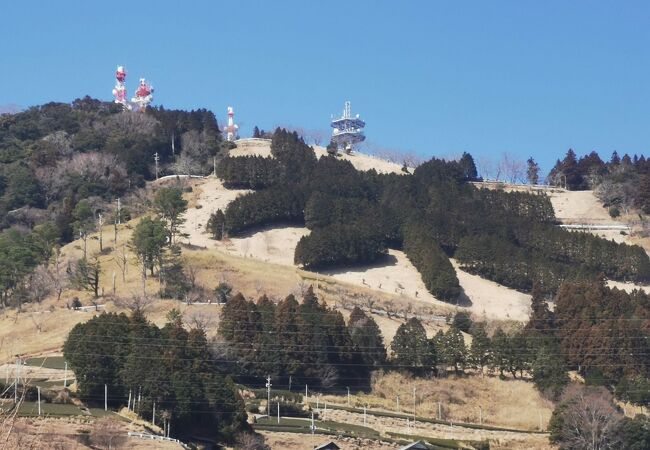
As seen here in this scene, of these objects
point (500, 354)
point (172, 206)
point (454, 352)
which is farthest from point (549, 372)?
point (172, 206)

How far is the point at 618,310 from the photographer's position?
58.9 m

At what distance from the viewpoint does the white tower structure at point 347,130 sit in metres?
111

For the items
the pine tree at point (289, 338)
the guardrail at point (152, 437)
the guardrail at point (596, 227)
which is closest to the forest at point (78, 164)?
the pine tree at point (289, 338)

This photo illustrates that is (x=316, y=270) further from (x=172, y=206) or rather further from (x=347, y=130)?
(x=347, y=130)

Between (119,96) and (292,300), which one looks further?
(119,96)

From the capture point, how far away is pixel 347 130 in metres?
111

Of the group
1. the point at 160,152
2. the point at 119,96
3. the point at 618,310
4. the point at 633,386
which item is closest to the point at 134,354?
the point at 633,386

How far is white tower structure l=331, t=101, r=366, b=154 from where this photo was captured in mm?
111250

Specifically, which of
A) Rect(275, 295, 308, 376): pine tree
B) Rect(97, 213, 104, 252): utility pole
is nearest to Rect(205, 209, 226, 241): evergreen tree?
Rect(97, 213, 104, 252): utility pole

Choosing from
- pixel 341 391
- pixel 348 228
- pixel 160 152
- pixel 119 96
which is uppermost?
pixel 119 96

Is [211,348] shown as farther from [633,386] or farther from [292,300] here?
[633,386]

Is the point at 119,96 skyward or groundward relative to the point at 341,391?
skyward

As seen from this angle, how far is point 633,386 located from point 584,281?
58.0 feet

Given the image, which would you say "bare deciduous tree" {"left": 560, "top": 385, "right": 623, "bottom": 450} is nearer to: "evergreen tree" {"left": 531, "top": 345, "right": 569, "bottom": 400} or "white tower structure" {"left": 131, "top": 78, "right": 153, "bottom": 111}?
"evergreen tree" {"left": 531, "top": 345, "right": 569, "bottom": 400}
